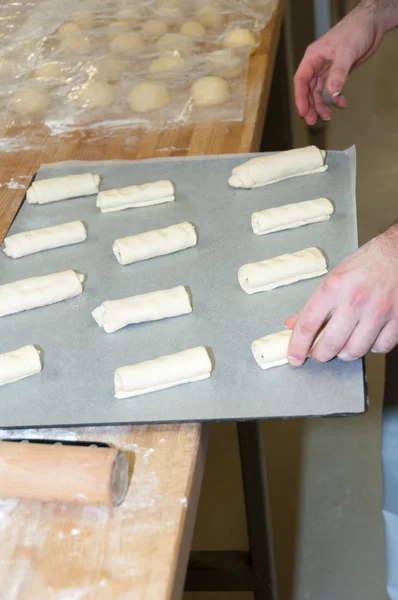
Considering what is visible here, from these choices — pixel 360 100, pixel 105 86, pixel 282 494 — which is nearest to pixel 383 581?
pixel 282 494

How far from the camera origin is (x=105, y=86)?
2.30 meters

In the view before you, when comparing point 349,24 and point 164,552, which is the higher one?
point 349,24

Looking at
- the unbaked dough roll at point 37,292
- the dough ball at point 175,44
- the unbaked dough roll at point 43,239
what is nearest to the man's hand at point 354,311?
the unbaked dough roll at point 37,292

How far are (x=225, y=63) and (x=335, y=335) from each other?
1.43 m

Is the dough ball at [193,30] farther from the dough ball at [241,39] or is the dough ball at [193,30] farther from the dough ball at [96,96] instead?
the dough ball at [96,96]

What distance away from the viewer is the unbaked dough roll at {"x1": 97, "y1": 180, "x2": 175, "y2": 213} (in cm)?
176

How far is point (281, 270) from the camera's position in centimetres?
148

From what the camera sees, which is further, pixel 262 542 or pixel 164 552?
pixel 262 542

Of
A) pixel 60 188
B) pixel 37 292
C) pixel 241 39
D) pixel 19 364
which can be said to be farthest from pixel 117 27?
pixel 19 364

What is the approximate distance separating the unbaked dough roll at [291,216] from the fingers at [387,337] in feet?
1.46

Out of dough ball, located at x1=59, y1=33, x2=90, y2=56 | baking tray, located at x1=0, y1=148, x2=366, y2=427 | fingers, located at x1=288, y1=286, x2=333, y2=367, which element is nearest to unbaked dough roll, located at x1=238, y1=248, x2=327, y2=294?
baking tray, located at x1=0, y1=148, x2=366, y2=427

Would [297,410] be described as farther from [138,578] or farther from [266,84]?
[266,84]

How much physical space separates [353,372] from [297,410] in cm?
14

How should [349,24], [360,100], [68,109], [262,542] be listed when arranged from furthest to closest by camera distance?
1. [360,100]
2. [68,109]
3. [349,24]
4. [262,542]
